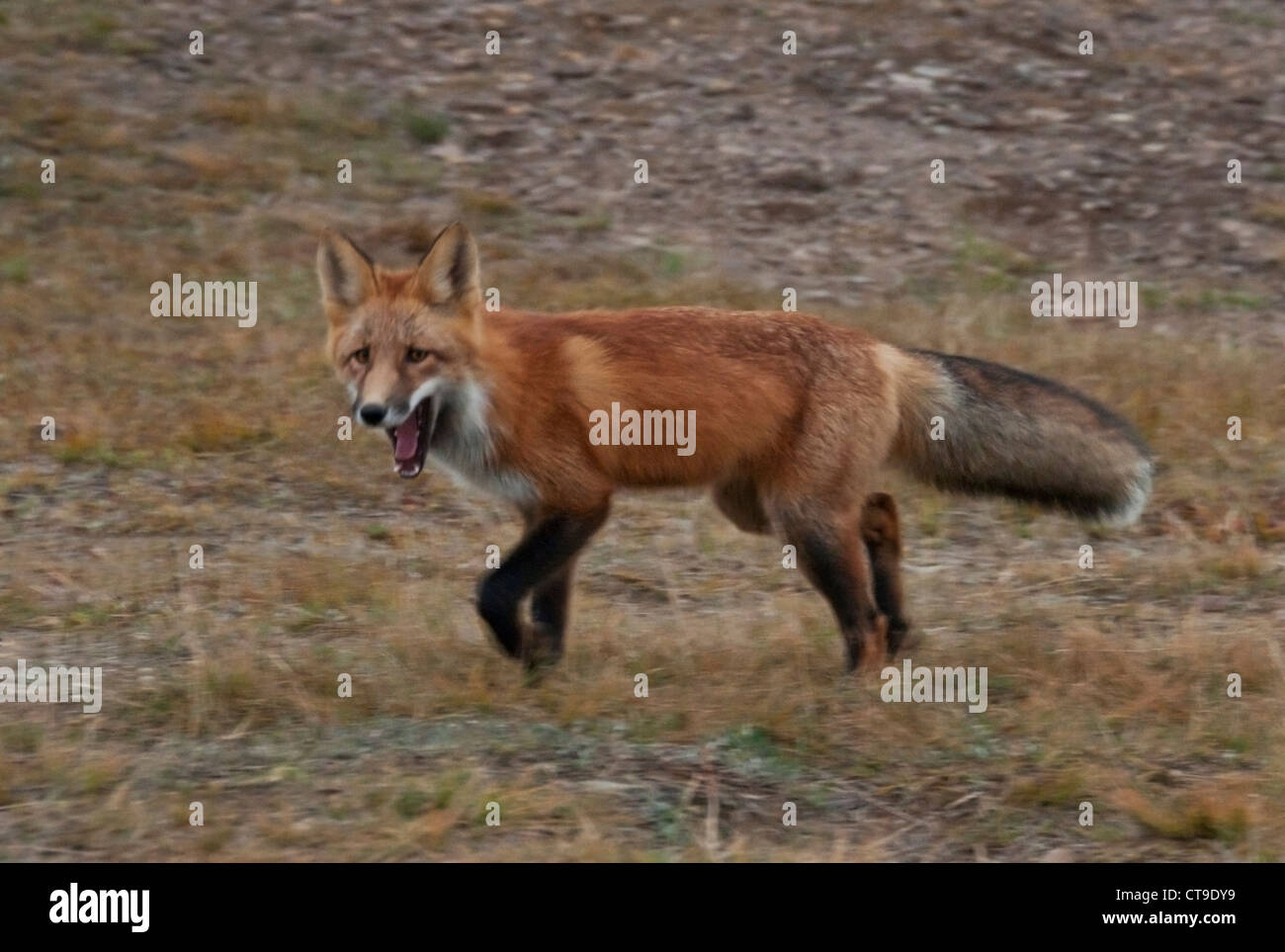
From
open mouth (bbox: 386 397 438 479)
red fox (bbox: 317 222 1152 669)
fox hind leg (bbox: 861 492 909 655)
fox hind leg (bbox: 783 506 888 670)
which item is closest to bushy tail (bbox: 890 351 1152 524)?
red fox (bbox: 317 222 1152 669)

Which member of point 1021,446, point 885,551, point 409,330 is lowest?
Answer: point 885,551

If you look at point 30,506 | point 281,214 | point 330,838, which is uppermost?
point 281,214

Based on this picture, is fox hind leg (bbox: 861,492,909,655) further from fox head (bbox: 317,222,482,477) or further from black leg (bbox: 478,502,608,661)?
fox head (bbox: 317,222,482,477)

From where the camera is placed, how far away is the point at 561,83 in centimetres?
1478

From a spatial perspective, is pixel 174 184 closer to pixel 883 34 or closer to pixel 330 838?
pixel 883 34

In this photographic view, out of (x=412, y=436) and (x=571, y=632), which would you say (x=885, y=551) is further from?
(x=412, y=436)

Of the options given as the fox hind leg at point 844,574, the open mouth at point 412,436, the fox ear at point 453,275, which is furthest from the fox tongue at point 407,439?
the fox hind leg at point 844,574

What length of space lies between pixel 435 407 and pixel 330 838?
1.87 metres

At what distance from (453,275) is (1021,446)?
89.4 inches

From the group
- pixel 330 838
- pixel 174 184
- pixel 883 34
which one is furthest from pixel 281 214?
pixel 330 838

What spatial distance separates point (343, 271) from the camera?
6.14 metres

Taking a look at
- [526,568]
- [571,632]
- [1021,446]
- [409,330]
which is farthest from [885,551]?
[409,330]

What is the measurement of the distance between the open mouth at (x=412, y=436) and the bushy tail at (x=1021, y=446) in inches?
71.7

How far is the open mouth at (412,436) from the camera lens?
5996mm
